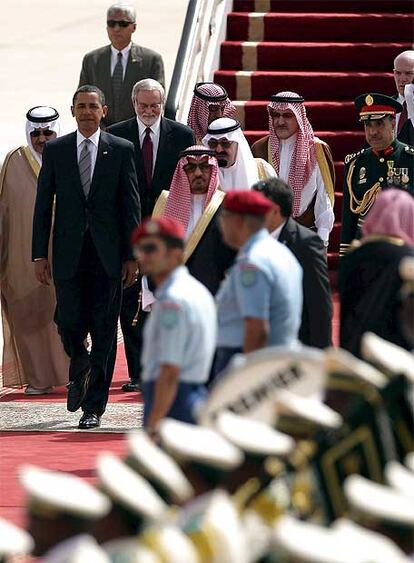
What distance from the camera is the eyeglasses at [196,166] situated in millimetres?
11273

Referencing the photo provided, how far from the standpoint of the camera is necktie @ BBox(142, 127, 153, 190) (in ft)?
42.8

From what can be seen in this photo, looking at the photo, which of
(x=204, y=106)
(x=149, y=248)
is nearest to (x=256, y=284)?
(x=149, y=248)

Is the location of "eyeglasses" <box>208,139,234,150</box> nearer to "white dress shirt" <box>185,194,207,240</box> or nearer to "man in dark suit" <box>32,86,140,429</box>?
"man in dark suit" <box>32,86,140,429</box>

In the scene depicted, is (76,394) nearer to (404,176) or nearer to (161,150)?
(161,150)

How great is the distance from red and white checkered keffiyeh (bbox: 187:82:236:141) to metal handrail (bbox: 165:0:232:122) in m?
1.40

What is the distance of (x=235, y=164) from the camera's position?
1224 centimetres

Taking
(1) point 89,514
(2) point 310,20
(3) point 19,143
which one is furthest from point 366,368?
(2) point 310,20

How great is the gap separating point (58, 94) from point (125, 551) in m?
14.8

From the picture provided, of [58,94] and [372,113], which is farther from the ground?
[372,113]

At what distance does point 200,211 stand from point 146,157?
2008 mm

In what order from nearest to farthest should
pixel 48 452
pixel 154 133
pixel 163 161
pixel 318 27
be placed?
pixel 48 452 → pixel 163 161 → pixel 154 133 → pixel 318 27

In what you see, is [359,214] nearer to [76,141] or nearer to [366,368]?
[76,141]

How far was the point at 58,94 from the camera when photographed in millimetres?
19578

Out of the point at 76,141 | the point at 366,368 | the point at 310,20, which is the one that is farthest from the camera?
the point at 310,20
